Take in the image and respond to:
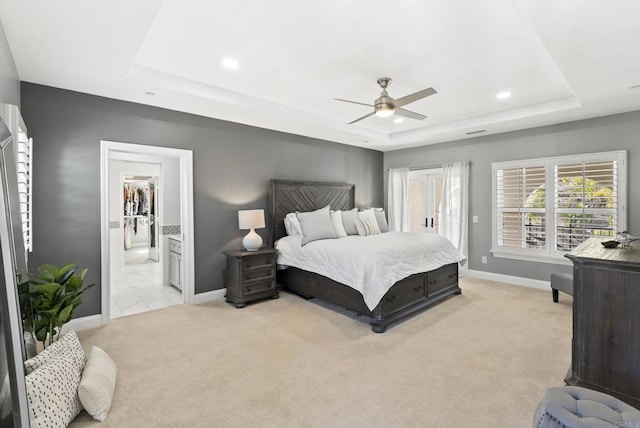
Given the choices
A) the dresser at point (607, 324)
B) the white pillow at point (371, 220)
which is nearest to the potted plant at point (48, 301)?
the dresser at point (607, 324)

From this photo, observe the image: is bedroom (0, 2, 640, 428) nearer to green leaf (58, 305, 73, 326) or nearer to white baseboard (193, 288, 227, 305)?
white baseboard (193, 288, 227, 305)

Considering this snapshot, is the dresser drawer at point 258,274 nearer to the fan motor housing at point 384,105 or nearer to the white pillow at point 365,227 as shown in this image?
the white pillow at point 365,227

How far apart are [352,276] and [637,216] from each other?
3.90 metres

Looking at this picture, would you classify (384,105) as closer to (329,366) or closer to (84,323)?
(329,366)

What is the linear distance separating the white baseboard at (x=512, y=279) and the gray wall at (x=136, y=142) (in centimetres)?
329

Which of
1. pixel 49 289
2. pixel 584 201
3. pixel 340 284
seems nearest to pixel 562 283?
pixel 584 201

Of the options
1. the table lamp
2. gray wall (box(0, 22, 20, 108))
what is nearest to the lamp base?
the table lamp

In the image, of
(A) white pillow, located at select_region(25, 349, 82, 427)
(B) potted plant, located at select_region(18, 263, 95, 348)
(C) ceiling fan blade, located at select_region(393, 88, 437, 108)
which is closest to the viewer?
(A) white pillow, located at select_region(25, 349, 82, 427)

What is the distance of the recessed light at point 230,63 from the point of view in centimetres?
296

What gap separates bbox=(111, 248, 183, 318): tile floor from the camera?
419 centimetres

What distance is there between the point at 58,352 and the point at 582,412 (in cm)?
316

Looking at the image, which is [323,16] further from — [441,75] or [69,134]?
[69,134]

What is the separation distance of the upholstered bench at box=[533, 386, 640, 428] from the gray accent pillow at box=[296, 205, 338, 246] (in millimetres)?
3237

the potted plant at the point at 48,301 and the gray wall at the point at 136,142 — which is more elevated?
the gray wall at the point at 136,142
